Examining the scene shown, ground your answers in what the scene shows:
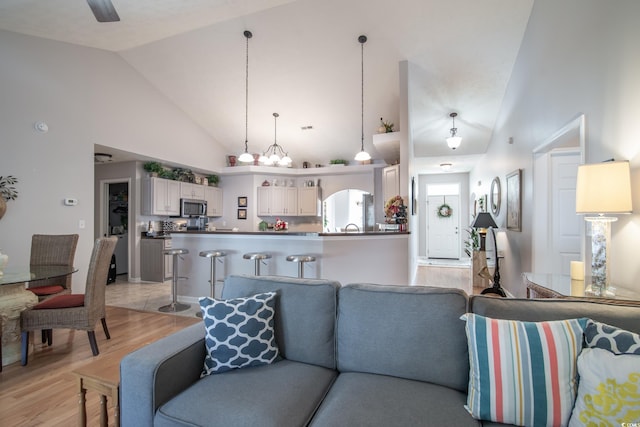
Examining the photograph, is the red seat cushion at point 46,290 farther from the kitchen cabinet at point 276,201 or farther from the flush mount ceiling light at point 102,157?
the kitchen cabinet at point 276,201

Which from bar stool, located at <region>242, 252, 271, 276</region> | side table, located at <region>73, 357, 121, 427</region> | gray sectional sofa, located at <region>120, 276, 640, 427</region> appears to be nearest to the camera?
gray sectional sofa, located at <region>120, 276, 640, 427</region>

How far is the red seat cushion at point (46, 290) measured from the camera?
9.86 ft

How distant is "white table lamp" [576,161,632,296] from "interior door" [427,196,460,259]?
718cm

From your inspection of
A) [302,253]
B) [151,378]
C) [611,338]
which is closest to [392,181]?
[302,253]

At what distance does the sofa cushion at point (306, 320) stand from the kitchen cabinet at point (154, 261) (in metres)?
4.64

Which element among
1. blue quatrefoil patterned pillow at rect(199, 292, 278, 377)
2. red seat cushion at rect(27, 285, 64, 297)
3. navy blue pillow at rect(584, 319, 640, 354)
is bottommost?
red seat cushion at rect(27, 285, 64, 297)

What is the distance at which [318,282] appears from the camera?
169cm

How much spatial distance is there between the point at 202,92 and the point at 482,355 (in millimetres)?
6000

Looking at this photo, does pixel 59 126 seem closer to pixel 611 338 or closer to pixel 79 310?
pixel 79 310

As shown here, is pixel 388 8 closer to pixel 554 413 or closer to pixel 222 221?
→ pixel 554 413

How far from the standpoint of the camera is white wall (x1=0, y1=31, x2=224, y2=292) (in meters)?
3.56

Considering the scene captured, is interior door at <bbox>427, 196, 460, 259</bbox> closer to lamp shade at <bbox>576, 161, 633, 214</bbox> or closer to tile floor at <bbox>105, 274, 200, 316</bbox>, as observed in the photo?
tile floor at <bbox>105, 274, 200, 316</bbox>

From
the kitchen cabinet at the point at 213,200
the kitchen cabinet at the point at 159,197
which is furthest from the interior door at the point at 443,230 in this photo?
the kitchen cabinet at the point at 159,197

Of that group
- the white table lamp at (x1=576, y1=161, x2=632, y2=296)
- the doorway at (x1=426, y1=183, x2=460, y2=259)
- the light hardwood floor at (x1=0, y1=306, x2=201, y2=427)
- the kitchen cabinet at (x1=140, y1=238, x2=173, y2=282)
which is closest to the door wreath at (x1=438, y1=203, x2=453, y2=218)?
the doorway at (x1=426, y1=183, x2=460, y2=259)
